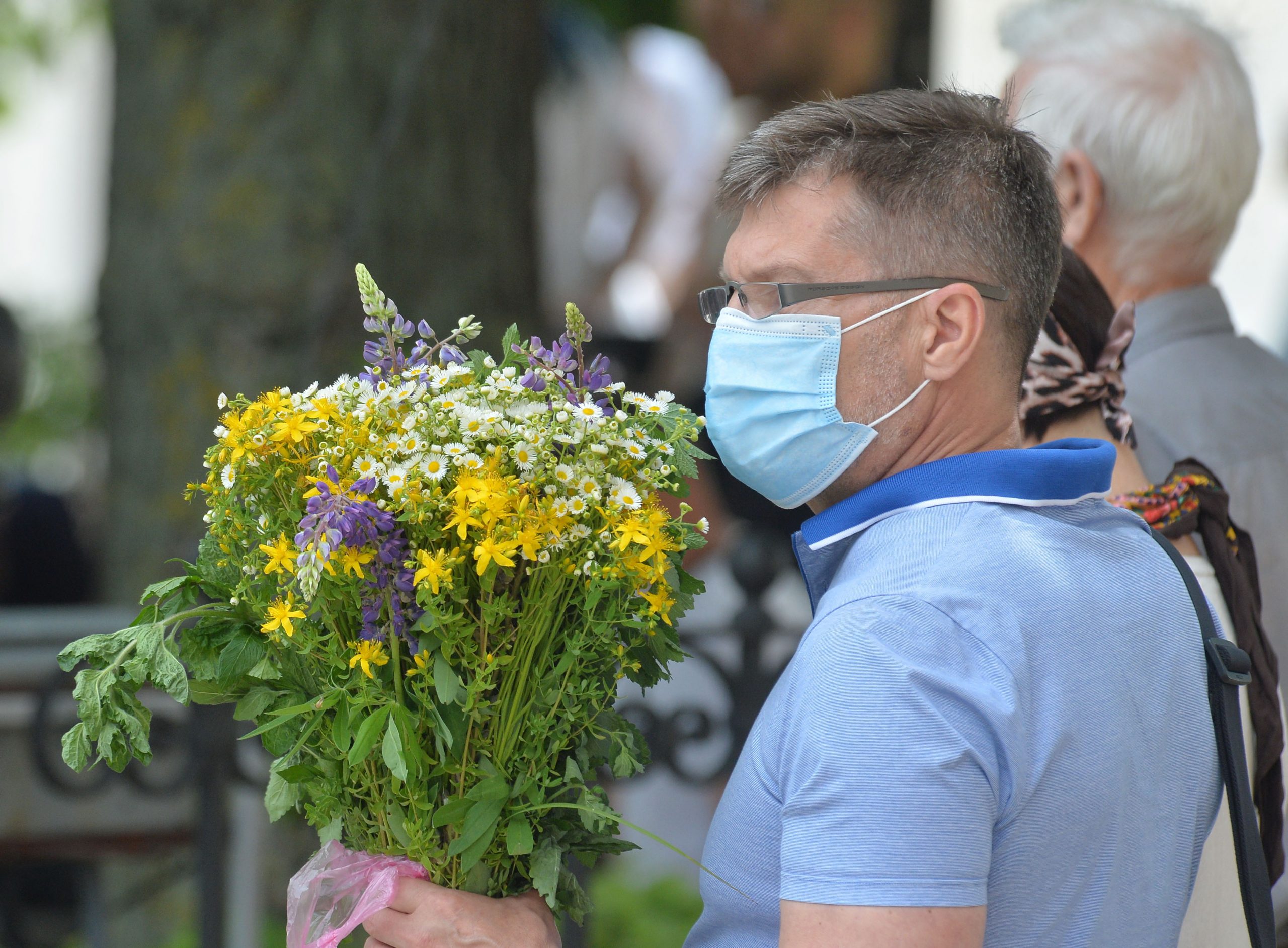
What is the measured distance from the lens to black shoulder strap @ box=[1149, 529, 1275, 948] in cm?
147

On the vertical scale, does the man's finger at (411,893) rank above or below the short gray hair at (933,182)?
below

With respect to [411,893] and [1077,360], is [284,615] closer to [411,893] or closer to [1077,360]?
[411,893]

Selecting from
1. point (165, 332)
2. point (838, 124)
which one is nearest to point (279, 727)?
point (838, 124)

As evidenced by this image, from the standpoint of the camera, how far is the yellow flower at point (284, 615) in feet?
4.48

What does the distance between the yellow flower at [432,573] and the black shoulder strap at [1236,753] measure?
82 cm

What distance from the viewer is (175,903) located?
3982 millimetres

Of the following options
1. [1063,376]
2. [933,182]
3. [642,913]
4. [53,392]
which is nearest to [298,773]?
[933,182]

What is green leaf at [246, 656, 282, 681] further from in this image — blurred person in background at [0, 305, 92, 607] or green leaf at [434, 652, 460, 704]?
blurred person in background at [0, 305, 92, 607]

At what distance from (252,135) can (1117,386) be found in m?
Result: 2.55

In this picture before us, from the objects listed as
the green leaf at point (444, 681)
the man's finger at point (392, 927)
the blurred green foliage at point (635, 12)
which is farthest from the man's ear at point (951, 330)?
the blurred green foliage at point (635, 12)

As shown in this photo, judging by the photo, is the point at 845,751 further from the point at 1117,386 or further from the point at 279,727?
the point at 1117,386

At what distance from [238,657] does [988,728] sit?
0.81 m

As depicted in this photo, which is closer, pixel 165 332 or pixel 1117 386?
pixel 1117 386

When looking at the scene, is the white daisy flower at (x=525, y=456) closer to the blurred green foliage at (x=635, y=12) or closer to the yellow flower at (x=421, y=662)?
the yellow flower at (x=421, y=662)
